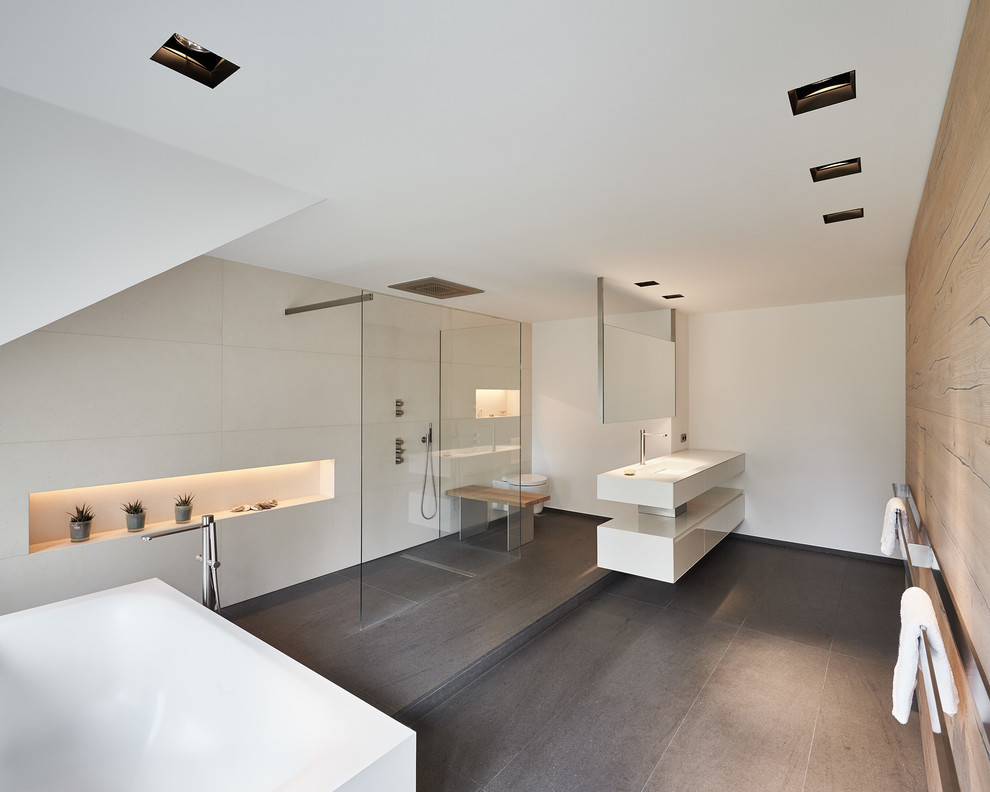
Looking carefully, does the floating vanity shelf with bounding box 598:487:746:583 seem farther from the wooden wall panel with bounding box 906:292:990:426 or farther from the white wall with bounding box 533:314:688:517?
the wooden wall panel with bounding box 906:292:990:426

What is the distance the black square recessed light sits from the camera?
4.13ft

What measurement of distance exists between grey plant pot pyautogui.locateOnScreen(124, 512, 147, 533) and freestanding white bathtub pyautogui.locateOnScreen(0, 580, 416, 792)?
2.33ft

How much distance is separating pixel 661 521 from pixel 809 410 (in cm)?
203

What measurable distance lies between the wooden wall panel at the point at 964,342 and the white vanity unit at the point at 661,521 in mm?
1846

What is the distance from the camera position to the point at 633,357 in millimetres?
4230

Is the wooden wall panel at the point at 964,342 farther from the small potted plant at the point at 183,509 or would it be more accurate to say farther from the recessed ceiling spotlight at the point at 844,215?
the small potted plant at the point at 183,509

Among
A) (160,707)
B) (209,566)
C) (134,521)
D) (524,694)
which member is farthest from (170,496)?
(524,694)

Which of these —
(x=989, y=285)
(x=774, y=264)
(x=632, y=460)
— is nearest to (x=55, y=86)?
(x=989, y=285)

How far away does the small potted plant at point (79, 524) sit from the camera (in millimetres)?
2770

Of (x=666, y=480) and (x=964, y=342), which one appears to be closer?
(x=964, y=342)

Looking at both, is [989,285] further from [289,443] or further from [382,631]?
[289,443]

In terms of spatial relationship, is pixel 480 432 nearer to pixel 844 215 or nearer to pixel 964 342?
pixel 844 215

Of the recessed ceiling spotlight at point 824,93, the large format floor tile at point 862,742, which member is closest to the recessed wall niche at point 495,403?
the large format floor tile at point 862,742

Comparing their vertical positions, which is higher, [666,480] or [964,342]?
[964,342]
